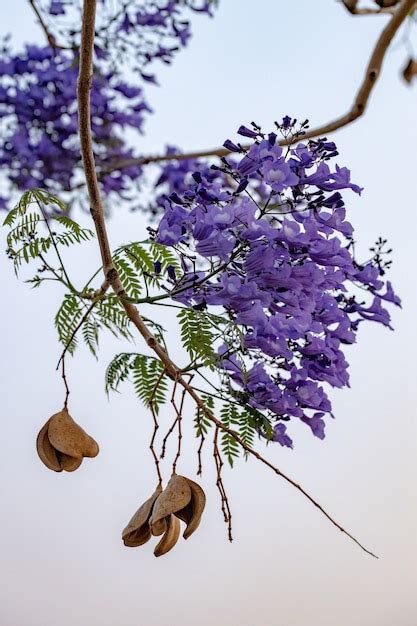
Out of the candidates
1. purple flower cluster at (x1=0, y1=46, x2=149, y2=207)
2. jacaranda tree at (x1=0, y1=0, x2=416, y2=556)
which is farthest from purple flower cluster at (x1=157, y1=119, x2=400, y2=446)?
purple flower cluster at (x1=0, y1=46, x2=149, y2=207)

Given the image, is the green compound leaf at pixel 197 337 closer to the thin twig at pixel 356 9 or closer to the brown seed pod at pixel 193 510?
the brown seed pod at pixel 193 510

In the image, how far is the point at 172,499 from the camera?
52cm

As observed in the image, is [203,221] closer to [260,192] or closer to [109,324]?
[109,324]

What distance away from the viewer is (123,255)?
2.07 feet

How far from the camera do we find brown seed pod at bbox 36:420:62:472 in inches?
22.7

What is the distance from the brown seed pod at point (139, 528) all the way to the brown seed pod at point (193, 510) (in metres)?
0.02

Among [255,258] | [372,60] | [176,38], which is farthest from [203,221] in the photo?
[176,38]

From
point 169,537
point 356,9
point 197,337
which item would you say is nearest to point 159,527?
point 169,537

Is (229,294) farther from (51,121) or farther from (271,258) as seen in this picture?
(51,121)

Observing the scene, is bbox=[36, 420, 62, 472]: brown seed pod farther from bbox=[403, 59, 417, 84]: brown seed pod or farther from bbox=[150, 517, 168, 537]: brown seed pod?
bbox=[403, 59, 417, 84]: brown seed pod

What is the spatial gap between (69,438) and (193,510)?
10 cm

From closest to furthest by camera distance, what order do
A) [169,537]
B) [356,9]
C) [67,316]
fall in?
1. [169,537]
2. [67,316]
3. [356,9]

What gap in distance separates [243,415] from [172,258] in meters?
0.12

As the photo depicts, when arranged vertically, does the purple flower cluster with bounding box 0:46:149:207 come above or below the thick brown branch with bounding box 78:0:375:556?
above
